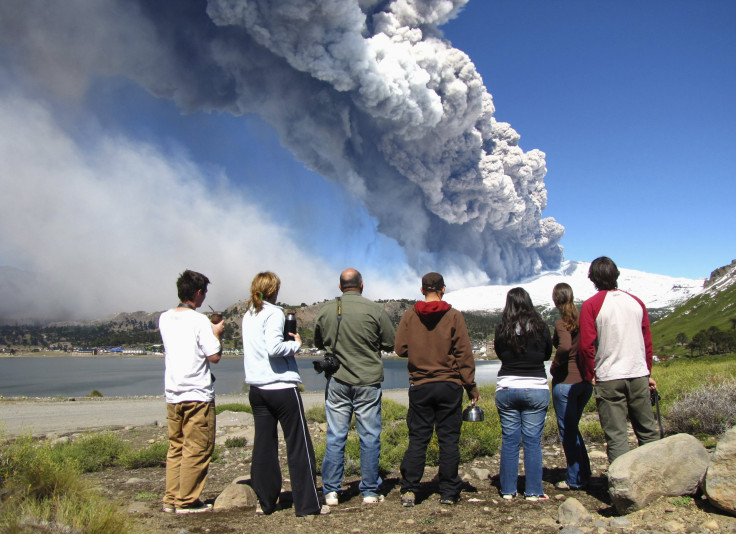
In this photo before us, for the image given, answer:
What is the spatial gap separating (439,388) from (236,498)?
6.89ft

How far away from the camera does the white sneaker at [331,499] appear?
4457 mm

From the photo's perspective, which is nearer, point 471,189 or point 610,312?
point 610,312

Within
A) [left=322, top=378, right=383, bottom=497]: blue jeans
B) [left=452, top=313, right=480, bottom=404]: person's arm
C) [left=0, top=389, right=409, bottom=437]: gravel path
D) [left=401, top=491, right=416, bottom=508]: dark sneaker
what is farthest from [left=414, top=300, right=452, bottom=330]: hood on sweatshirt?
[left=0, top=389, right=409, bottom=437]: gravel path

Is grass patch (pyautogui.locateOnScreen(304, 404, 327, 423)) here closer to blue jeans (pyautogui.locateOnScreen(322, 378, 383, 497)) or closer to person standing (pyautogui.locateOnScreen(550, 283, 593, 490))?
blue jeans (pyautogui.locateOnScreen(322, 378, 383, 497))

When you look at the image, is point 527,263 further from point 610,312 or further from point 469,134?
point 610,312

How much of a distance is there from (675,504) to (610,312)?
1.51 meters

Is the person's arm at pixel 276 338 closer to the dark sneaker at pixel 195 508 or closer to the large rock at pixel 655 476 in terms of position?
the dark sneaker at pixel 195 508

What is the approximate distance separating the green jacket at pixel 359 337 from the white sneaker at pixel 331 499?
1018 millimetres

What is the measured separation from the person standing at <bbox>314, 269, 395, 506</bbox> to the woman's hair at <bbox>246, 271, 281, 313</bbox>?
0.59 m

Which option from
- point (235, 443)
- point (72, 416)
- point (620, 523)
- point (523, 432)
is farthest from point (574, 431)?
point (72, 416)

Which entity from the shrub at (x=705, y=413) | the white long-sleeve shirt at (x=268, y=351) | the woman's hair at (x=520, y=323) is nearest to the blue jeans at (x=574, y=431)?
the woman's hair at (x=520, y=323)

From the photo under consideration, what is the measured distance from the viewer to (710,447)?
568cm

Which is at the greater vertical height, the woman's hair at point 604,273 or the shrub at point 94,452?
the woman's hair at point 604,273

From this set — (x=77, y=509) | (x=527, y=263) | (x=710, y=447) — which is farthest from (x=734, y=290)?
(x=77, y=509)
